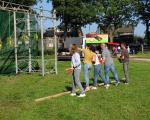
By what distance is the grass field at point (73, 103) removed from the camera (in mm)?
13375

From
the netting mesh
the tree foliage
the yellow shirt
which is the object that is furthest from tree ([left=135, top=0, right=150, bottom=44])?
the yellow shirt

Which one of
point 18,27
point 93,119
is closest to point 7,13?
point 18,27

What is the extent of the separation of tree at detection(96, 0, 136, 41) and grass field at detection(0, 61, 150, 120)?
6085cm

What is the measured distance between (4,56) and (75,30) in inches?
2255

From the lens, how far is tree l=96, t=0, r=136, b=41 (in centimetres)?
8211

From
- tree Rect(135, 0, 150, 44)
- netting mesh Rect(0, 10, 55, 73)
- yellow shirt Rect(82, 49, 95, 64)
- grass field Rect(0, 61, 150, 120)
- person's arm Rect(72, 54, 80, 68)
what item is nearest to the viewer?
grass field Rect(0, 61, 150, 120)

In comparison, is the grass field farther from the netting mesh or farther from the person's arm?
the netting mesh

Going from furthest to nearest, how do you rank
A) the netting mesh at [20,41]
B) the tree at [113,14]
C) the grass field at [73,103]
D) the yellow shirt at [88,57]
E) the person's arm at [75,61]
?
the tree at [113,14] → the netting mesh at [20,41] → the yellow shirt at [88,57] → the person's arm at [75,61] → the grass field at [73,103]

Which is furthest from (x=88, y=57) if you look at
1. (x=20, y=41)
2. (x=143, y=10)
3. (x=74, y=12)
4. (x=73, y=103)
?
(x=143, y=10)

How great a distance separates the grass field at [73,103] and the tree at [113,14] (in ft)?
200

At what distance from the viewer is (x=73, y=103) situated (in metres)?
15.5

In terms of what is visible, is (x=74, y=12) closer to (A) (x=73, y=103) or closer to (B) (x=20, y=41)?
(B) (x=20, y=41)

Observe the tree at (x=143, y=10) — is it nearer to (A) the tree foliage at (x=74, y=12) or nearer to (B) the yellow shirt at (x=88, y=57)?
(A) the tree foliage at (x=74, y=12)

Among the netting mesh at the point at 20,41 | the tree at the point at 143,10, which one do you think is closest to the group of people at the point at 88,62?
the netting mesh at the point at 20,41
